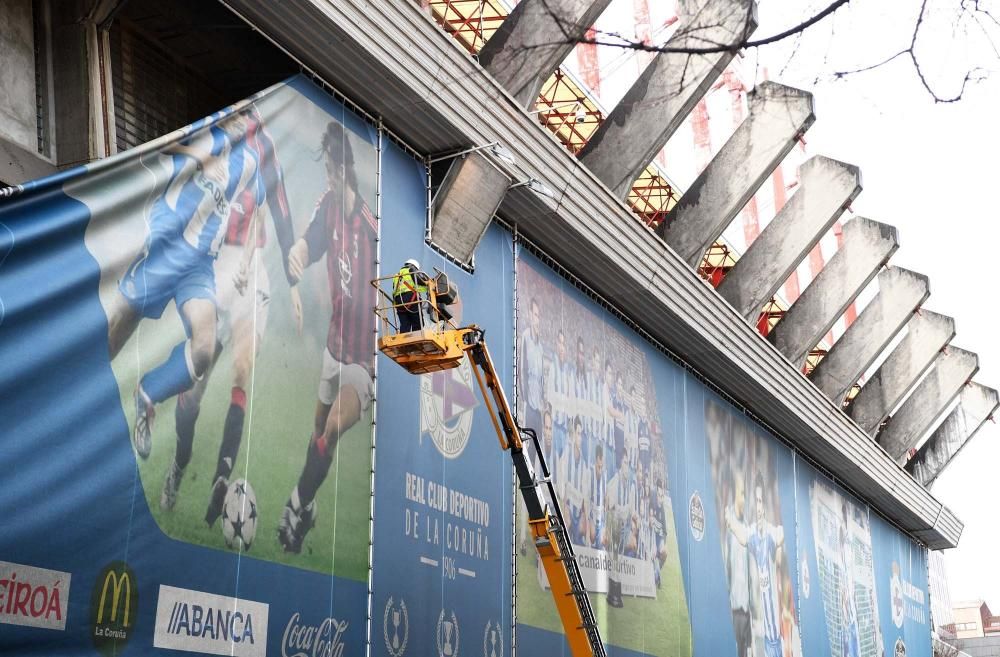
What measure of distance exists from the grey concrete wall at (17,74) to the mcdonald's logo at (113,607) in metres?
3.37

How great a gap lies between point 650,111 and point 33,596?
11785 mm

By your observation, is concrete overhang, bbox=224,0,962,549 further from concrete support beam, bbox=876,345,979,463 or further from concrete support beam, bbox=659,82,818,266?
concrete support beam, bbox=876,345,979,463

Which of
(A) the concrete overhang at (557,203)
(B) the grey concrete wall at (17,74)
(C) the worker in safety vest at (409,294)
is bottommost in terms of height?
(C) the worker in safety vest at (409,294)

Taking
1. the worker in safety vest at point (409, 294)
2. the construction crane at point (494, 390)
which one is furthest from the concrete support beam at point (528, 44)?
the worker in safety vest at point (409, 294)

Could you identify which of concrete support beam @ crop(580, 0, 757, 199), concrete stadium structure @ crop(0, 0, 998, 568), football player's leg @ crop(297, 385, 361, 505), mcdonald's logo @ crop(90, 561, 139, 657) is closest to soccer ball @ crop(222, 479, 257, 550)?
football player's leg @ crop(297, 385, 361, 505)

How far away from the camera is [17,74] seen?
10.1 metres

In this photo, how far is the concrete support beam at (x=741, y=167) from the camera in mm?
19797

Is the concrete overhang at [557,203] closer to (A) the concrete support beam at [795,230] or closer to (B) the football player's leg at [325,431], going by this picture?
(A) the concrete support beam at [795,230]

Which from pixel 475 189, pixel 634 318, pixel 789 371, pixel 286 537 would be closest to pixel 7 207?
pixel 286 537

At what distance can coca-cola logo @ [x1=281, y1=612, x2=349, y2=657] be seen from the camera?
34.1ft

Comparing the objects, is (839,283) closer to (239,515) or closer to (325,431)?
(325,431)

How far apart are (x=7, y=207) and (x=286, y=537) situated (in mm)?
3765

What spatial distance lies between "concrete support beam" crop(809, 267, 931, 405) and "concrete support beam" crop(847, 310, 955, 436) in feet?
6.25

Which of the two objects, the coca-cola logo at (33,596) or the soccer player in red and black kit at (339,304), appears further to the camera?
the soccer player in red and black kit at (339,304)
